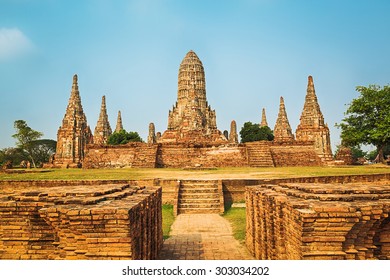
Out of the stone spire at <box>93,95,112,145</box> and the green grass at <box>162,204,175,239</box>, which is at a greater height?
the stone spire at <box>93,95,112,145</box>

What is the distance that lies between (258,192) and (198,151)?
16573 mm

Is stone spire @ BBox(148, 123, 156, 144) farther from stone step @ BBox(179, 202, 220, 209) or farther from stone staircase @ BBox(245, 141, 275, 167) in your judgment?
stone step @ BBox(179, 202, 220, 209)

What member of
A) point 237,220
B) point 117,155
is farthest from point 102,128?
point 237,220

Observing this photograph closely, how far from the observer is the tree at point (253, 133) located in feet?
176

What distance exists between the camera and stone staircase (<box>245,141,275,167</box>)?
2041 cm

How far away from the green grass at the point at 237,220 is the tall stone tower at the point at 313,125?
3103cm

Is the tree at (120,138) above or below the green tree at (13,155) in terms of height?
above

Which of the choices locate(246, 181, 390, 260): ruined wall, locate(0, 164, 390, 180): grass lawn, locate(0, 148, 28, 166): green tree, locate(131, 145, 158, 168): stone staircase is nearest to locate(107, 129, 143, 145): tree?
locate(0, 148, 28, 166): green tree

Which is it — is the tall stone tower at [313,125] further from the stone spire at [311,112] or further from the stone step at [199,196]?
the stone step at [199,196]

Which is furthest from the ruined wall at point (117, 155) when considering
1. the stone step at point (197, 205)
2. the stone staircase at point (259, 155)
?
the stone step at point (197, 205)

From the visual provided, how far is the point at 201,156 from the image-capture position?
72.0ft

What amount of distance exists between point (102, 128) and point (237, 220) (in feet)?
162

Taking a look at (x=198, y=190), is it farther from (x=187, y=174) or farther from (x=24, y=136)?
(x=24, y=136)

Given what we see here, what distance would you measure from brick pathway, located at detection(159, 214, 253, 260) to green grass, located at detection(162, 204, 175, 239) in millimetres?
127
